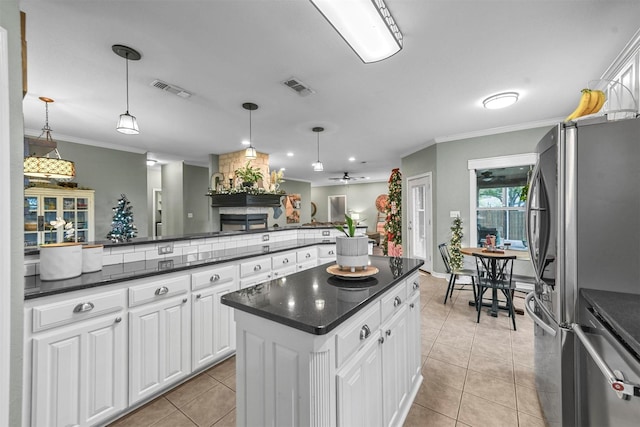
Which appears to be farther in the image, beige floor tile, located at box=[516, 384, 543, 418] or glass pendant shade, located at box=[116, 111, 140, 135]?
glass pendant shade, located at box=[116, 111, 140, 135]

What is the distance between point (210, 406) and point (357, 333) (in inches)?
53.2

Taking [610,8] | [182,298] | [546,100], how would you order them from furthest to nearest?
[546,100] < [182,298] < [610,8]

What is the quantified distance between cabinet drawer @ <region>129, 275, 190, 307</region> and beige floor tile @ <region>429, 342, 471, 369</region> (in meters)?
2.23

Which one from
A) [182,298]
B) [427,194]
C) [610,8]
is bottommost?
[182,298]

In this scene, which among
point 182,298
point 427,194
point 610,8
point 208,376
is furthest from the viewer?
point 427,194

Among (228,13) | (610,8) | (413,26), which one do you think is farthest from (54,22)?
(610,8)

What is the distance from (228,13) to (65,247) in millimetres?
1816

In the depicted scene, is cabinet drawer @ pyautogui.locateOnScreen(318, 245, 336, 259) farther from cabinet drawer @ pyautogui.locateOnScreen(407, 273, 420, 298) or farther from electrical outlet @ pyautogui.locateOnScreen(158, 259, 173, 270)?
electrical outlet @ pyautogui.locateOnScreen(158, 259, 173, 270)

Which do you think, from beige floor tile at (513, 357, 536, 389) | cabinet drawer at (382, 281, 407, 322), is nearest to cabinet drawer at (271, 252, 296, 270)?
cabinet drawer at (382, 281, 407, 322)

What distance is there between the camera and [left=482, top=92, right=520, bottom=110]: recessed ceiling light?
3064 millimetres

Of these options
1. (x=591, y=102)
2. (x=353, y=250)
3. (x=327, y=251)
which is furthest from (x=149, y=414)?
(x=591, y=102)

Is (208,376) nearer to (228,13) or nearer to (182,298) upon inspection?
(182,298)

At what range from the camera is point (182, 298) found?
191cm

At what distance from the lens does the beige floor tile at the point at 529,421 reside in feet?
5.35
